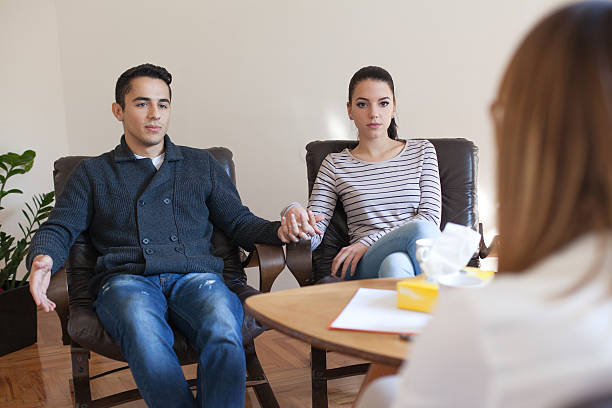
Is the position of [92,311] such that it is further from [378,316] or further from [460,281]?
[460,281]

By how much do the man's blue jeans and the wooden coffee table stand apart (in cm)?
29

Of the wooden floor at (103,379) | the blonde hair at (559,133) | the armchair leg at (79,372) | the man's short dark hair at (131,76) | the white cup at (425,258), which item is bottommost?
the wooden floor at (103,379)

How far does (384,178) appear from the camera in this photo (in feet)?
7.73

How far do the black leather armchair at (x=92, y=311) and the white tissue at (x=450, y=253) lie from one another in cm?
67

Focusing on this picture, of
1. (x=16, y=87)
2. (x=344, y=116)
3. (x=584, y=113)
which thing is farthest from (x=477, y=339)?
(x=16, y=87)

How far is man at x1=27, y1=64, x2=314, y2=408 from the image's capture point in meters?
1.57

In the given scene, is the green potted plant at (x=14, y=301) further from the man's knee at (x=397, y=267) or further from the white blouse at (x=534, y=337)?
the white blouse at (x=534, y=337)

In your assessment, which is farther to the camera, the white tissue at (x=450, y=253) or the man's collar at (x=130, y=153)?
the man's collar at (x=130, y=153)

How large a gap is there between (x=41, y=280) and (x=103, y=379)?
0.77m

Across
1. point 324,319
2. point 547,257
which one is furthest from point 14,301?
point 547,257

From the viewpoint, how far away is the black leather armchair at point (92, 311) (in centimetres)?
171

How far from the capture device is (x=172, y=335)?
5.59 ft

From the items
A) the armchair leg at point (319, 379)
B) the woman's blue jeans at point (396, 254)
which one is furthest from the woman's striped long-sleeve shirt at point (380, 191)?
the armchair leg at point (319, 379)

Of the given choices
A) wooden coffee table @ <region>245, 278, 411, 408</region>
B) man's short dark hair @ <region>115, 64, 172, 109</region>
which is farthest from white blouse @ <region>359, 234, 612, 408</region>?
man's short dark hair @ <region>115, 64, 172, 109</region>
